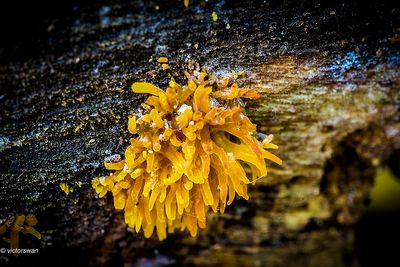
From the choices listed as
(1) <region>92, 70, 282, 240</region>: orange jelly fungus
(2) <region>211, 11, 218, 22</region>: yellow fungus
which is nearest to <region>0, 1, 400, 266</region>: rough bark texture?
(2) <region>211, 11, 218, 22</region>: yellow fungus

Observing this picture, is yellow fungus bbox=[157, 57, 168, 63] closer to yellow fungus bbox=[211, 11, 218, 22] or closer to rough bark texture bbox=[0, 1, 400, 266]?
rough bark texture bbox=[0, 1, 400, 266]

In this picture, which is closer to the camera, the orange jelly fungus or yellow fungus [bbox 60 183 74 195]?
the orange jelly fungus

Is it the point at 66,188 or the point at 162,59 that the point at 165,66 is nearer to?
the point at 162,59

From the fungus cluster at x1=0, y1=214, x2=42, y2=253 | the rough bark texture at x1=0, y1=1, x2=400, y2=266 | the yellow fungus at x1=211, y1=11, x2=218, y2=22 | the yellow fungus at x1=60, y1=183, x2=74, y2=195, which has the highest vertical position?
the yellow fungus at x1=211, y1=11, x2=218, y2=22

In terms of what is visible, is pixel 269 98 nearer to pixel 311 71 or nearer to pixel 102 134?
pixel 311 71

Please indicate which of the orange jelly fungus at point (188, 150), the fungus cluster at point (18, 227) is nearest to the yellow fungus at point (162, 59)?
the orange jelly fungus at point (188, 150)

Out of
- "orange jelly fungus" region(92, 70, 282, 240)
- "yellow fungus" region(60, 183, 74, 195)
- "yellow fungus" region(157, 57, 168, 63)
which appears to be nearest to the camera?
"orange jelly fungus" region(92, 70, 282, 240)

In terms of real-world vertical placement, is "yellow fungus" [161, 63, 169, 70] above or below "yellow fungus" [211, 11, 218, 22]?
below
